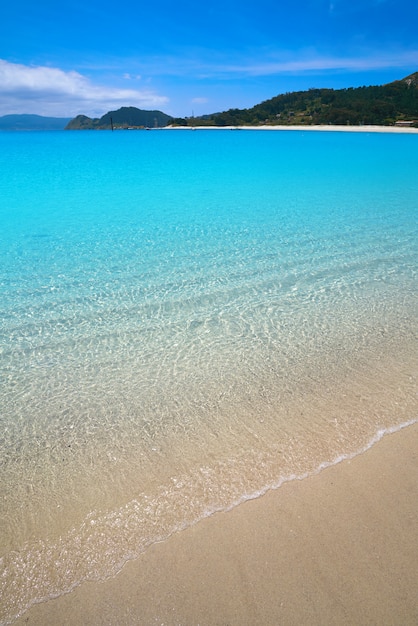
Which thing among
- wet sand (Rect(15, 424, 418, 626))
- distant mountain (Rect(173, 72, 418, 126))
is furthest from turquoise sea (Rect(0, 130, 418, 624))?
distant mountain (Rect(173, 72, 418, 126))

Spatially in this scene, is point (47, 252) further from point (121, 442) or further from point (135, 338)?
point (121, 442)

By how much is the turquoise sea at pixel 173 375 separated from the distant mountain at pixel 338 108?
110816 millimetres

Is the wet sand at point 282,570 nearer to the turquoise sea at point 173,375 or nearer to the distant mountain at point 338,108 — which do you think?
the turquoise sea at point 173,375

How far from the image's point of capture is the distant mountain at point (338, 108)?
114375mm

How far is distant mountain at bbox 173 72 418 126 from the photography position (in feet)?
375

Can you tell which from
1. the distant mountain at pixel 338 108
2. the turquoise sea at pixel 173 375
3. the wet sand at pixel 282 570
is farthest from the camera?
the distant mountain at pixel 338 108

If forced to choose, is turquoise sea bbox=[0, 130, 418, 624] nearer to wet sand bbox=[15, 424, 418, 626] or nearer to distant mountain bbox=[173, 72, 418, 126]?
wet sand bbox=[15, 424, 418, 626]

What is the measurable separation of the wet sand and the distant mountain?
11623cm

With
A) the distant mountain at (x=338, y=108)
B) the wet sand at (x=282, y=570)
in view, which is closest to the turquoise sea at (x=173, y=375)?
the wet sand at (x=282, y=570)

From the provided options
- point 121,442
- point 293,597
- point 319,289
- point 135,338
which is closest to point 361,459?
point 293,597

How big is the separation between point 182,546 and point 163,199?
1605 cm

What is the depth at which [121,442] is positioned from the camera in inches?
152

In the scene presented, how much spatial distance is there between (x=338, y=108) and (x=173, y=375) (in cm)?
15354

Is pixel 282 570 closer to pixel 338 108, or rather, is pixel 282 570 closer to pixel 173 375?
pixel 173 375
